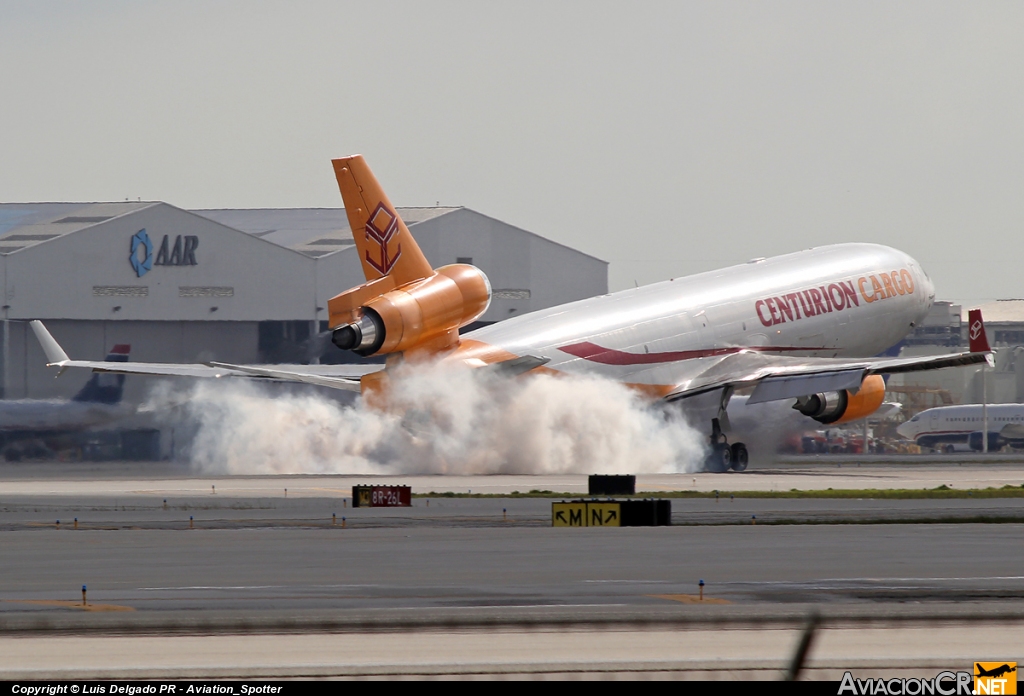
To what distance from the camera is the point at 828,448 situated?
90.4 m

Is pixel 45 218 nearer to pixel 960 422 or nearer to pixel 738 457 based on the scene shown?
pixel 738 457

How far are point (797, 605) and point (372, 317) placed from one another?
25396 mm

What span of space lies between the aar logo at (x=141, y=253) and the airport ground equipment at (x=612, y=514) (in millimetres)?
64511

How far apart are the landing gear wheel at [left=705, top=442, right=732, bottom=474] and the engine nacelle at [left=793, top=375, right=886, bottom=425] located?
3.81 m

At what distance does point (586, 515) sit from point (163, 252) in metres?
65.6

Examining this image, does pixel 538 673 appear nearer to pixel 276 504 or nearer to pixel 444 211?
pixel 276 504

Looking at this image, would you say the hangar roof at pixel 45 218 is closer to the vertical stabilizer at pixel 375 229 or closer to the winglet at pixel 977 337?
the vertical stabilizer at pixel 375 229

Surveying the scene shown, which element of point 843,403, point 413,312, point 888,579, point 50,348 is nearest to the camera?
point 888,579

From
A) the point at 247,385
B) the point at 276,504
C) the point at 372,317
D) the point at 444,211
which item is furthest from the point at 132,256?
the point at 276,504

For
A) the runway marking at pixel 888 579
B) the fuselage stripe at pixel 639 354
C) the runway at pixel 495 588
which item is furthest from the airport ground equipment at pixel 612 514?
the fuselage stripe at pixel 639 354

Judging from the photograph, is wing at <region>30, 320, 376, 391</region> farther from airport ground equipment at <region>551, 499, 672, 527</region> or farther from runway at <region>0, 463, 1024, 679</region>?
airport ground equipment at <region>551, 499, 672, 527</region>

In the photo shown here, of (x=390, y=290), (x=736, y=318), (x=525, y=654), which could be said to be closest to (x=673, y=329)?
(x=736, y=318)

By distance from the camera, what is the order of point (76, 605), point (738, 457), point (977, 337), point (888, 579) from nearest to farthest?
point (76, 605) < point (888, 579) < point (977, 337) < point (738, 457)

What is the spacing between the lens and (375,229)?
1684 inches
